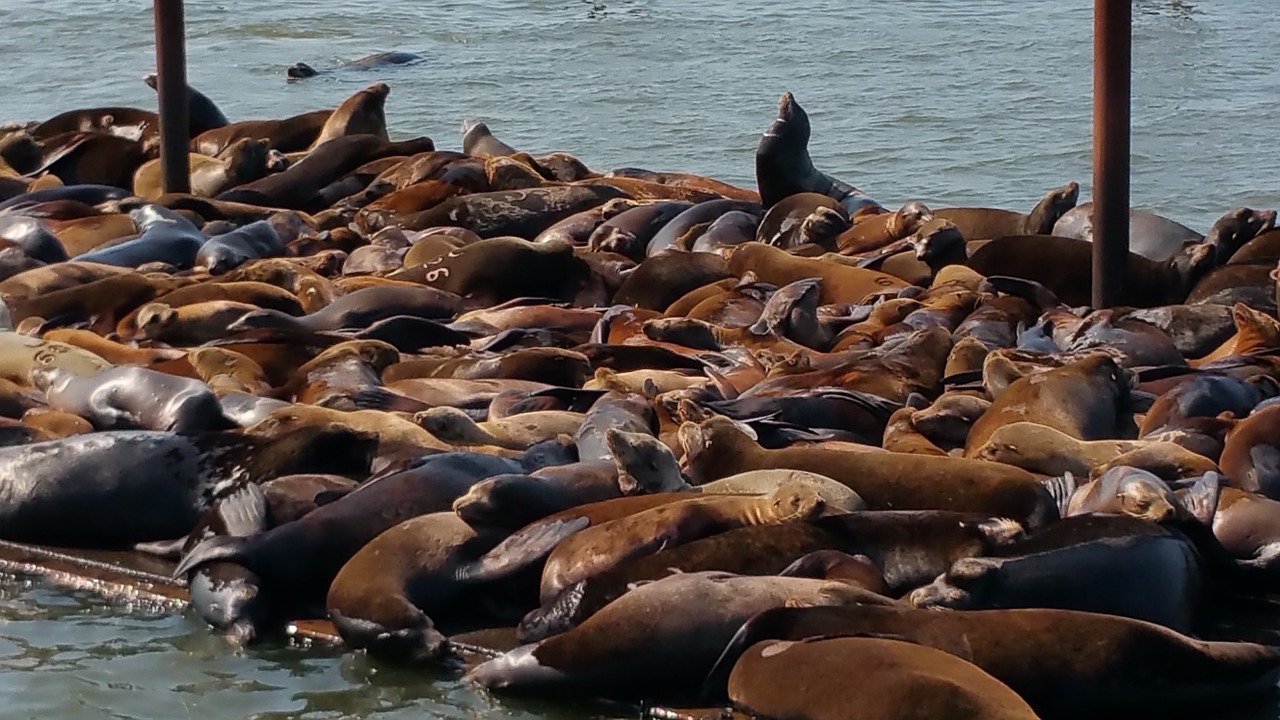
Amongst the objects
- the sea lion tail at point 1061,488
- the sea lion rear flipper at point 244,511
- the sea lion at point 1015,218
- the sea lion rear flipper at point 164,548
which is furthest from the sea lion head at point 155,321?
the sea lion at point 1015,218

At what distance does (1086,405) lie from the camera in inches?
227

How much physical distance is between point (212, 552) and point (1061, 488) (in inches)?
83.3

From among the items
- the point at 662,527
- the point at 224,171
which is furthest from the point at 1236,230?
the point at 224,171

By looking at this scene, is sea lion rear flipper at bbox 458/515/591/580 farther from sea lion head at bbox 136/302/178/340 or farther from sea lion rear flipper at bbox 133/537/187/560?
sea lion head at bbox 136/302/178/340

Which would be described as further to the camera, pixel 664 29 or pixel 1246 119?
pixel 664 29

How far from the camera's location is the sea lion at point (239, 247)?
8.47 metres

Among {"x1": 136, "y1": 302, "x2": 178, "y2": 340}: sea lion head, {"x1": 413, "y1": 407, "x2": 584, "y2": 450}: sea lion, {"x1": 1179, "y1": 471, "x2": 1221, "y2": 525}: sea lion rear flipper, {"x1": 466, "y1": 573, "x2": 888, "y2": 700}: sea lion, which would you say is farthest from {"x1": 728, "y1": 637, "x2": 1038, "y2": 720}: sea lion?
{"x1": 136, "y1": 302, "x2": 178, "y2": 340}: sea lion head

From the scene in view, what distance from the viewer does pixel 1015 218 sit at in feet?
30.2

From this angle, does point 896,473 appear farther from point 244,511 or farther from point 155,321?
point 155,321

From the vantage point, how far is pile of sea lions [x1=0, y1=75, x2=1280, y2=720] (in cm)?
395

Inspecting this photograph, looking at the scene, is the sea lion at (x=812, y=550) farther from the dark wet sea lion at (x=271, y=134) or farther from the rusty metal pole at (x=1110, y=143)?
the dark wet sea lion at (x=271, y=134)

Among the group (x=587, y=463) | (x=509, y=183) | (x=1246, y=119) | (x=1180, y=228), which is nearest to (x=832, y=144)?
(x=1246, y=119)

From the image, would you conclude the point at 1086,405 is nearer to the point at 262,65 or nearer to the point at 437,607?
the point at 437,607

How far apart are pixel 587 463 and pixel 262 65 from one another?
19.4 meters
